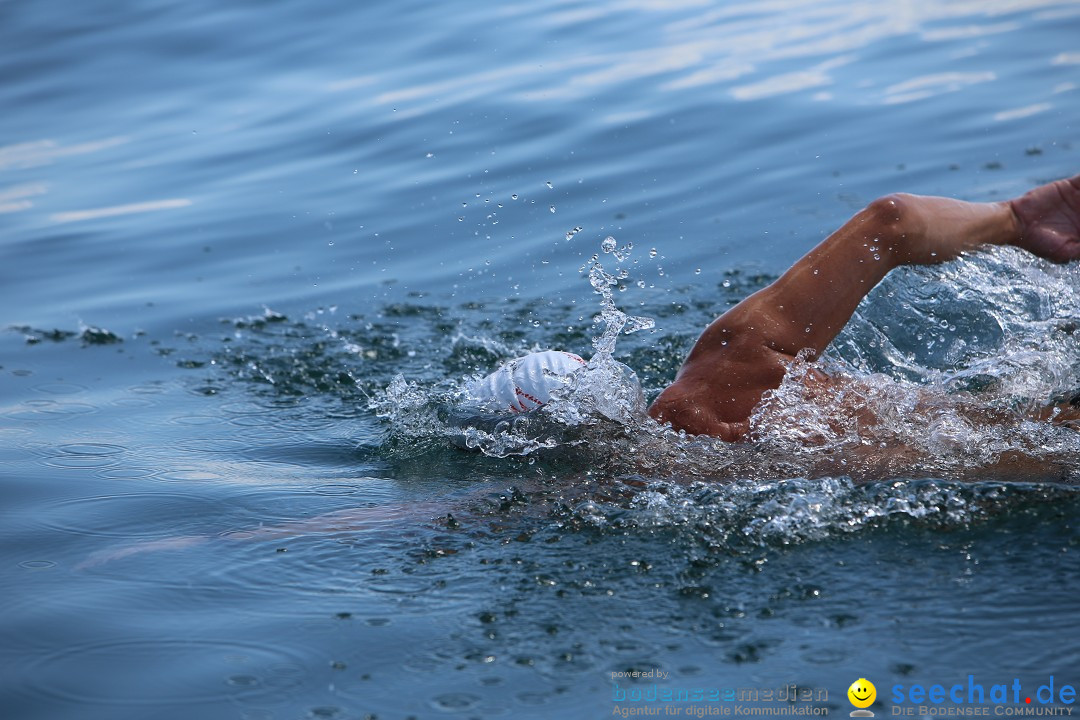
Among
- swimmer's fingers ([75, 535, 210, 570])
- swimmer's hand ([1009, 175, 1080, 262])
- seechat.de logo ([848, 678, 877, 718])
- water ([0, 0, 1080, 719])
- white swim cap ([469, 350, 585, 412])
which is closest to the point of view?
seechat.de logo ([848, 678, 877, 718])

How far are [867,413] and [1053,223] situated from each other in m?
1.01

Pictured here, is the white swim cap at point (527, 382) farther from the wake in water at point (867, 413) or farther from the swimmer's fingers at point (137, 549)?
the swimmer's fingers at point (137, 549)

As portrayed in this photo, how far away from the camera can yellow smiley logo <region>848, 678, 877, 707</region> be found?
274cm

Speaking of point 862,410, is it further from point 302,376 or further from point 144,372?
point 144,372

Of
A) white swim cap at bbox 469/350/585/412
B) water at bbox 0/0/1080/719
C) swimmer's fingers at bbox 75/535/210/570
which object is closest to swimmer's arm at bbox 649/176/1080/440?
water at bbox 0/0/1080/719

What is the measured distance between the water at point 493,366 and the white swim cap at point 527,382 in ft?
0.37

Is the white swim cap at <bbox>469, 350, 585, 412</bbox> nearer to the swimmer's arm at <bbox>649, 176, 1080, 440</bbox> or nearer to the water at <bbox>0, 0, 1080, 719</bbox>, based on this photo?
the water at <bbox>0, 0, 1080, 719</bbox>

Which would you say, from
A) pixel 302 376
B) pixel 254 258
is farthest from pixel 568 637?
pixel 254 258

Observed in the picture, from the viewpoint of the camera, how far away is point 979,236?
13.9ft

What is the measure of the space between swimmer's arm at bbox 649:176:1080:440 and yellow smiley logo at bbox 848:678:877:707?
1363mm

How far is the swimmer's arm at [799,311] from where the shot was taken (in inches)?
160

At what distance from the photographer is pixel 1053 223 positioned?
430 cm

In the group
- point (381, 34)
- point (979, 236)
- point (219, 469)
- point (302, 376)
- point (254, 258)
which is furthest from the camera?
point (381, 34)

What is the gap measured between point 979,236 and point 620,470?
150 centimetres
